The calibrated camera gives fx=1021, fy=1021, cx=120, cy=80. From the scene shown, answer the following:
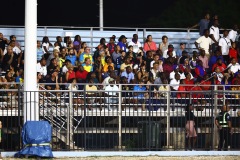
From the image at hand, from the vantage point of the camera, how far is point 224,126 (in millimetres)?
28938

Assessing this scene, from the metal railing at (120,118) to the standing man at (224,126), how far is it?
154mm

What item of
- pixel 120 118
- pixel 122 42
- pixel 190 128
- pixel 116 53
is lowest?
pixel 190 128

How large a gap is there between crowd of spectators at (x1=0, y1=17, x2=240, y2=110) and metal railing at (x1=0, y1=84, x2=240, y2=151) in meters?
0.54

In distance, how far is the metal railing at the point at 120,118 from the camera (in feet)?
92.6

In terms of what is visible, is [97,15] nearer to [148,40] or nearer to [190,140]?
[148,40]

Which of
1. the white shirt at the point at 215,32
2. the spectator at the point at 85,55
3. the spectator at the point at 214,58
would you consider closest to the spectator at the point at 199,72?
the spectator at the point at 214,58

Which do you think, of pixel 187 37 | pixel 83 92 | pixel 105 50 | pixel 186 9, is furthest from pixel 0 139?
pixel 186 9

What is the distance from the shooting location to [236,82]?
32.9m

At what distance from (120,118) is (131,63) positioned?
4.36m

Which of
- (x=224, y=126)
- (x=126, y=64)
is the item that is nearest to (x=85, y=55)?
(x=126, y=64)

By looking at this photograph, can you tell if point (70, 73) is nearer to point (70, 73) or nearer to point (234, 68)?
point (70, 73)

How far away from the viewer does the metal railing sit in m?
28.2

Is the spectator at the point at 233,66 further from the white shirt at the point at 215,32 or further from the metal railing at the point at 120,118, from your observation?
the metal railing at the point at 120,118

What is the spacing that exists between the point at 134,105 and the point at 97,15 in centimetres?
1132
